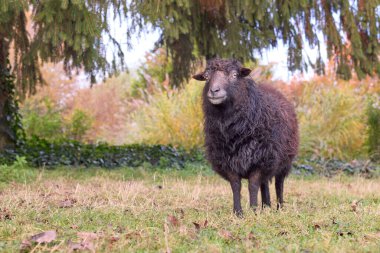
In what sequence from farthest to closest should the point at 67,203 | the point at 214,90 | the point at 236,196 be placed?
1. the point at 67,203
2. the point at 236,196
3. the point at 214,90

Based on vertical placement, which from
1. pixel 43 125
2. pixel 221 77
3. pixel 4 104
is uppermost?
pixel 221 77

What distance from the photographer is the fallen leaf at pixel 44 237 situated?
385 cm

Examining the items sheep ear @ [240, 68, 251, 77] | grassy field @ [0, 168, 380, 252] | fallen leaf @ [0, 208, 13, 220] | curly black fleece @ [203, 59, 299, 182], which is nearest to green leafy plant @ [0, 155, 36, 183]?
grassy field @ [0, 168, 380, 252]

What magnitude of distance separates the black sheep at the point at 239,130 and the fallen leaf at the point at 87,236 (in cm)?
206

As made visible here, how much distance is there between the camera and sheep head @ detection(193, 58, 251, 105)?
5633 mm

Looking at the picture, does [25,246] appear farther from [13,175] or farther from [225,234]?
[13,175]

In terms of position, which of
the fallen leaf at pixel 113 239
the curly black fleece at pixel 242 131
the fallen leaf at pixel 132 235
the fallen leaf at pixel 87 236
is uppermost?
the curly black fleece at pixel 242 131

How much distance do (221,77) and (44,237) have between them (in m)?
2.58

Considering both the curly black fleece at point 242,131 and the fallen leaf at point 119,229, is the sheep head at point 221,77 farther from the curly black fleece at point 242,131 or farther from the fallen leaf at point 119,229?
the fallen leaf at point 119,229

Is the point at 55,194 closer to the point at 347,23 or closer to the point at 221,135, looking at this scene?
the point at 221,135

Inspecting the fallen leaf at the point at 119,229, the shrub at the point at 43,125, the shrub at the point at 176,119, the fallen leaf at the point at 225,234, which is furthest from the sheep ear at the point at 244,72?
the shrub at the point at 43,125

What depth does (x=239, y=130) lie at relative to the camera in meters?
5.88

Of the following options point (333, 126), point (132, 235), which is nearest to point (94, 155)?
point (333, 126)

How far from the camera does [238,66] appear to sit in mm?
5926
